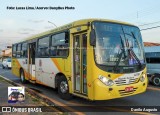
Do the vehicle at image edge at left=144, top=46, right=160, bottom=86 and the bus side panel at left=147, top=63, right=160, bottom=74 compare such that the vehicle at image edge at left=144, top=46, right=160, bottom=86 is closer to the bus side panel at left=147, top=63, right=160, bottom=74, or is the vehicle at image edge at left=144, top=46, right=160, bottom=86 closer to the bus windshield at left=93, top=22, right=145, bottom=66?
the bus side panel at left=147, top=63, right=160, bottom=74

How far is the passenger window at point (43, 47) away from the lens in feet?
41.2

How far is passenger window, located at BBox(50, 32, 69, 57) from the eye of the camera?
10530mm

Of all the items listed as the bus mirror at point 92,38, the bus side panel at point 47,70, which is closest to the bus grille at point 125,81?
the bus mirror at point 92,38

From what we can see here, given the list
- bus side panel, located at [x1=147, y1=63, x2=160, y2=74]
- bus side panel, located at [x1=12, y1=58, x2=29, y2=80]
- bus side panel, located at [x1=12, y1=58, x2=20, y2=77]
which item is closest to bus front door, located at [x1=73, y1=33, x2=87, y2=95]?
bus side panel, located at [x1=12, y1=58, x2=29, y2=80]

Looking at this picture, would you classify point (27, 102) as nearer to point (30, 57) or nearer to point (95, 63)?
point (95, 63)

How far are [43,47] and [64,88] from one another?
3222mm

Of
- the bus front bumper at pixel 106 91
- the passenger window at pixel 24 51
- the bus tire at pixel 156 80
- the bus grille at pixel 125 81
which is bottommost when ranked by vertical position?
the bus tire at pixel 156 80

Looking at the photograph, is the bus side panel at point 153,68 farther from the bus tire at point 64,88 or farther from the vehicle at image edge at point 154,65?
the bus tire at point 64,88


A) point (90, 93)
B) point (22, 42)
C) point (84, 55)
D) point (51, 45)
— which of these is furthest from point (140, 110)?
point (22, 42)

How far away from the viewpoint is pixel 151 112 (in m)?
8.55

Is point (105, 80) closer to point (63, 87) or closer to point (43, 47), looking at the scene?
point (63, 87)

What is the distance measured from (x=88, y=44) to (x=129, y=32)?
175 cm

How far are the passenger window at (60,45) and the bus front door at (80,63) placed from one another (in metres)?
0.70

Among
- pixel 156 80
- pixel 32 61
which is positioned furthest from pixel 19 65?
pixel 156 80
